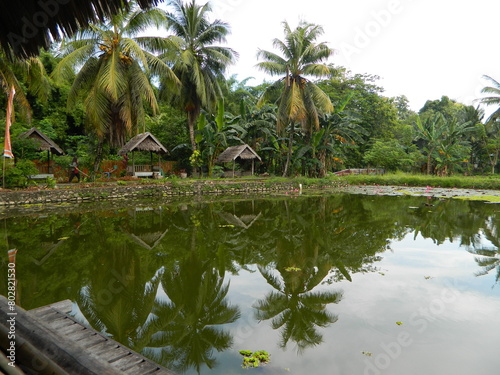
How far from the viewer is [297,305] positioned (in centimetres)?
427

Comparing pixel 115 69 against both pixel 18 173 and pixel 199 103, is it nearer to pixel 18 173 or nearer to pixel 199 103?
pixel 18 173

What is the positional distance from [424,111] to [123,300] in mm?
46939

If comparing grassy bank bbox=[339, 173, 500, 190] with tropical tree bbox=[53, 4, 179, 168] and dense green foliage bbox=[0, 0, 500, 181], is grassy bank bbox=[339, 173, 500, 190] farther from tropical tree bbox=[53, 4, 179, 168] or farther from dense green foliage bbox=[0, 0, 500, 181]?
tropical tree bbox=[53, 4, 179, 168]

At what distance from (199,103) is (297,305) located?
58.1 feet

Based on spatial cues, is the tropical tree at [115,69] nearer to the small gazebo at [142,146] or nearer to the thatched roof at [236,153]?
the small gazebo at [142,146]

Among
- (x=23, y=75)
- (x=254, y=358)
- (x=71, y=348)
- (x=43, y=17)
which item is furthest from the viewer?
(x=23, y=75)

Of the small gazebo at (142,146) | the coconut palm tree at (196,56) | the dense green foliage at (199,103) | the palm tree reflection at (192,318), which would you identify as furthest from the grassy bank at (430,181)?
the palm tree reflection at (192,318)

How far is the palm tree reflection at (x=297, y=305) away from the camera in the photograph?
11.8 feet

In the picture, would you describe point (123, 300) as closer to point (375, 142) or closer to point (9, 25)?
point (9, 25)

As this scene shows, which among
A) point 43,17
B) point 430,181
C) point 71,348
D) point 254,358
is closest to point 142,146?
point 43,17

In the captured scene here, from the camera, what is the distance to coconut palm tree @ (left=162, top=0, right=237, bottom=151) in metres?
18.8

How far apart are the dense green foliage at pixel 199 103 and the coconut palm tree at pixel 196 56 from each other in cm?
6

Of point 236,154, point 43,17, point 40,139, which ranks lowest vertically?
point 236,154

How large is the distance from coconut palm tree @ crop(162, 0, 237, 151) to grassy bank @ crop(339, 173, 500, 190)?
1142 centimetres
